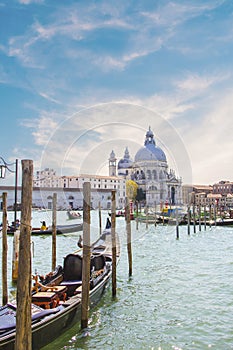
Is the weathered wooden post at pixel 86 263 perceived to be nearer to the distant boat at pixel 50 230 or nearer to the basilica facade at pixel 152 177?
the distant boat at pixel 50 230

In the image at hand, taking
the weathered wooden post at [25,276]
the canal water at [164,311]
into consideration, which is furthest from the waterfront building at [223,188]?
the weathered wooden post at [25,276]

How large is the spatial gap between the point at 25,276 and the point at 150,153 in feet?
113

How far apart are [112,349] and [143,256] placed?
18.9 ft

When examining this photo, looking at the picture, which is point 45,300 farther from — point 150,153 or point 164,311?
point 150,153

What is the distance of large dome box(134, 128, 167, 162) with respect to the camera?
3373 centimetres

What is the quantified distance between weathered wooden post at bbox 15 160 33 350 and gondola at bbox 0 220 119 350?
1.11 ft

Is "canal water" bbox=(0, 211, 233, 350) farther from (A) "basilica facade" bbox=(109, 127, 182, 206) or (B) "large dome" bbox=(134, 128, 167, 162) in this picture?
(B) "large dome" bbox=(134, 128, 167, 162)

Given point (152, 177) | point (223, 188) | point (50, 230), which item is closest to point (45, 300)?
point (50, 230)

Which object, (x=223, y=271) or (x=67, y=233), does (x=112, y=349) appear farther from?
(x=67, y=233)

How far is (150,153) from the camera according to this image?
36.7 m

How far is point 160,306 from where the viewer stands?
4.76 m

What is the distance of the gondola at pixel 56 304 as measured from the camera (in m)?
3.20

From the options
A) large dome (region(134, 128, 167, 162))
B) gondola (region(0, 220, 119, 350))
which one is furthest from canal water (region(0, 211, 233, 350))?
large dome (region(134, 128, 167, 162))

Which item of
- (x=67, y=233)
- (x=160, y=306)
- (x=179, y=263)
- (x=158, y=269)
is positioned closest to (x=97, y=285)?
(x=160, y=306)
